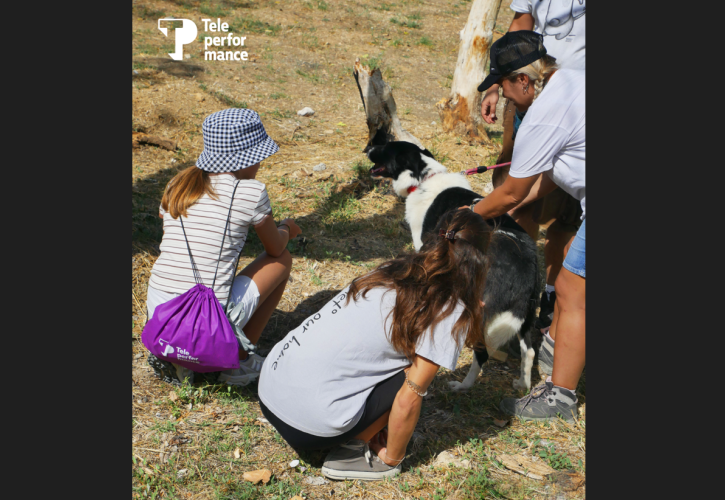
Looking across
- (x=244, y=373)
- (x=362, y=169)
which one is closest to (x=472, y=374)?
(x=244, y=373)

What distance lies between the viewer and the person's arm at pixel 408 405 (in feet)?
7.36

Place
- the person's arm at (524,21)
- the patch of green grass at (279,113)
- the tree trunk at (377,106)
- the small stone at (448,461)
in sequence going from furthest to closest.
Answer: the patch of green grass at (279,113) → the tree trunk at (377,106) → the person's arm at (524,21) → the small stone at (448,461)

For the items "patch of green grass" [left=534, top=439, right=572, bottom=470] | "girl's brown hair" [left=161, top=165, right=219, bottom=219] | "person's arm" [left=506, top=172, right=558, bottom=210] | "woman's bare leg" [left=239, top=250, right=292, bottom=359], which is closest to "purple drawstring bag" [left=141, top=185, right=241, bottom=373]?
"girl's brown hair" [left=161, top=165, right=219, bottom=219]

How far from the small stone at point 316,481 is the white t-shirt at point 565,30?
2.96 metres

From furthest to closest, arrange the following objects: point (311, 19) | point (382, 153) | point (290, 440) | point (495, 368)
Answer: point (311, 19) → point (382, 153) → point (495, 368) → point (290, 440)

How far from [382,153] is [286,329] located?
1.63 m

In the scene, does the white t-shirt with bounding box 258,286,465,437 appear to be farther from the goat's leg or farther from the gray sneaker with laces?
the goat's leg


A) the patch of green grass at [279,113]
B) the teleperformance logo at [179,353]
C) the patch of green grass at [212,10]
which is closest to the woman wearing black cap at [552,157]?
the teleperformance logo at [179,353]

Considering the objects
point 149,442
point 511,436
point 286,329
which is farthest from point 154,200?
point 511,436

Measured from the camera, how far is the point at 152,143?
6426mm

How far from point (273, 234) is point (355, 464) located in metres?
1.27

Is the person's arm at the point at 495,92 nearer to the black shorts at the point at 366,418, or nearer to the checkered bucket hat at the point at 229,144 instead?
the checkered bucket hat at the point at 229,144

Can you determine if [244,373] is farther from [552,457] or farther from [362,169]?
[362,169]

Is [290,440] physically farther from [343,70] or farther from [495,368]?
[343,70]
